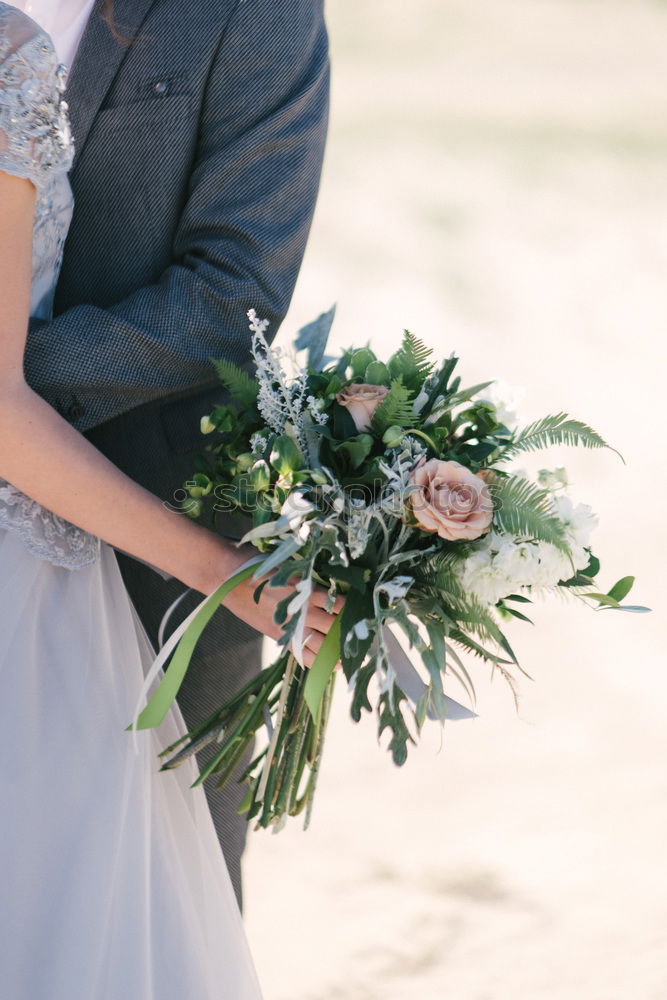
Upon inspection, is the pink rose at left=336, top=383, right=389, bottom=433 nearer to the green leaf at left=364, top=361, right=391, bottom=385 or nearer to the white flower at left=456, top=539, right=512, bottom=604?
the green leaf at left=364, top=361, right=391, bottom=385

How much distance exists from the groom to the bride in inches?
4.7

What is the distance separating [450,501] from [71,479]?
1.65 ft

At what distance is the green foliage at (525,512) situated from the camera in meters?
1.60

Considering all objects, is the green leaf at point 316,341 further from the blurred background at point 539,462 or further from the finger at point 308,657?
the blurred background at point 539,462

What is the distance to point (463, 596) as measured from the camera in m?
1.62

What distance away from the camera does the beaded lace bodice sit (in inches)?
59.5

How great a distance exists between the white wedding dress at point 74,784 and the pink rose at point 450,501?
536 mm

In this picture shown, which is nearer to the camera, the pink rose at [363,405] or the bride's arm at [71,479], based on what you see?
the bride's arm at [71,479]

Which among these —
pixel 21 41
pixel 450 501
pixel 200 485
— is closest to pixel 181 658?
pixel 200 485

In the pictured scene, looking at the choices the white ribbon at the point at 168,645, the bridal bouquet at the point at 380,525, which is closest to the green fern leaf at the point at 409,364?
the bridal bouquet at the point at 380,525

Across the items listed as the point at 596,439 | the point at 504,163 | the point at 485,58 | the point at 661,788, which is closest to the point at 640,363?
the point at 504,163

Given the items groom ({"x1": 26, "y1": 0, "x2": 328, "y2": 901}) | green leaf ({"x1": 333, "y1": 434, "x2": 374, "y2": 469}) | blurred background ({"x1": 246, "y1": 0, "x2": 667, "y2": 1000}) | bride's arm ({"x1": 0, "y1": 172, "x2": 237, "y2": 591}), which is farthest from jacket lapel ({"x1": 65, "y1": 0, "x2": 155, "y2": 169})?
blurred background ({"x1": 246, "y1": 0, "x2": 667, "y2": 1000})

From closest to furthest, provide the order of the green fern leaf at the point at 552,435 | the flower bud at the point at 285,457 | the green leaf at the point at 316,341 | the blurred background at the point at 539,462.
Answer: the flower bud at the point at 285,457
the green fern leaf at the point at 552,435
the green leaf at the point at 316,341
the blurred background at the point at 539,462

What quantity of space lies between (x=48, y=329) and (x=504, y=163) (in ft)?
25.3
